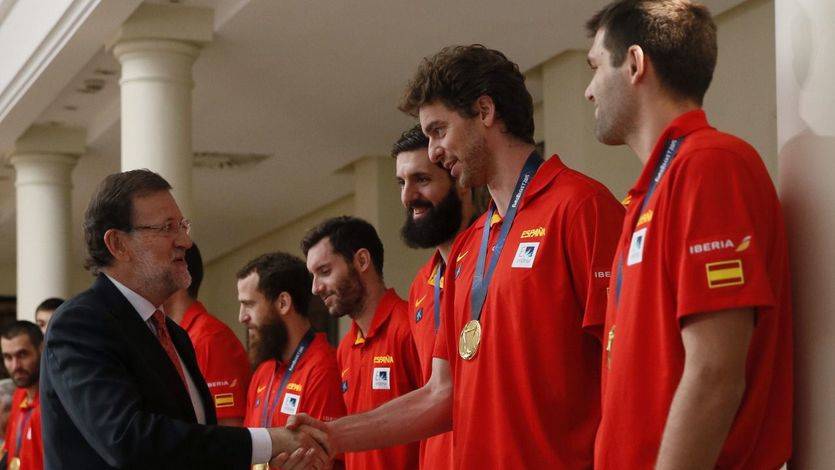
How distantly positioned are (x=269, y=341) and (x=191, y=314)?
17.3 inches

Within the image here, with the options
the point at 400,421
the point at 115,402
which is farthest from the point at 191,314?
the point at 115,402

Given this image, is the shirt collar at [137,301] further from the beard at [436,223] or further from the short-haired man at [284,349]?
the short-haired man at [284,349]

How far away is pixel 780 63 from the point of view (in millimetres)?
2400

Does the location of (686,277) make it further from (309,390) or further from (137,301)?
(309,390)

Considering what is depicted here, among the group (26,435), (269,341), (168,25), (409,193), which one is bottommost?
(26,435)

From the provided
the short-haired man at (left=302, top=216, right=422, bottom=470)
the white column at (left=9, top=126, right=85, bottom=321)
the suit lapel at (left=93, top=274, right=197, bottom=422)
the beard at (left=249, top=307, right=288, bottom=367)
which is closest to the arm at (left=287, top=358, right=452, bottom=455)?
the suit lapel at (left=93, top=274, right=197, bottom=422)

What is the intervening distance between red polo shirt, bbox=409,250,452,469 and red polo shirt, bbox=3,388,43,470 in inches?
120

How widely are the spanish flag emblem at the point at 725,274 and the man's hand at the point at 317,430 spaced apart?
1866mm

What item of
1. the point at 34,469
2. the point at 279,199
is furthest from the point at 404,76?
the point at 279,199

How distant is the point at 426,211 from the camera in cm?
452

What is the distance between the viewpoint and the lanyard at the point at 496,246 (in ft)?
10.0

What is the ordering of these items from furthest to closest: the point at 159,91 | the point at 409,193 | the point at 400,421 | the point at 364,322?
the point at 159,91, the point at 364,322, the point at 409,193, the point at 400,421

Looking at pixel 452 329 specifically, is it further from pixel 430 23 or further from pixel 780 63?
pixel 430 23

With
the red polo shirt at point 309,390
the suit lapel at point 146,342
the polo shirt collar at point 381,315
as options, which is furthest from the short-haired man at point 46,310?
the suit lapel at point 146,342
